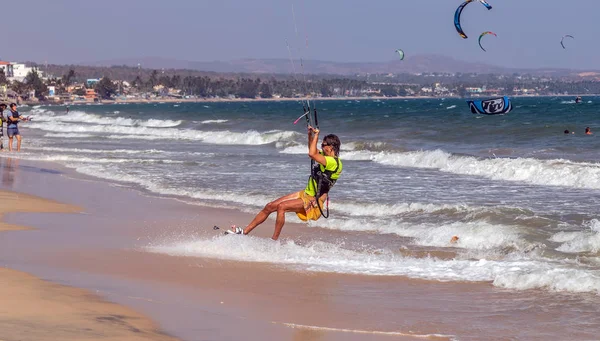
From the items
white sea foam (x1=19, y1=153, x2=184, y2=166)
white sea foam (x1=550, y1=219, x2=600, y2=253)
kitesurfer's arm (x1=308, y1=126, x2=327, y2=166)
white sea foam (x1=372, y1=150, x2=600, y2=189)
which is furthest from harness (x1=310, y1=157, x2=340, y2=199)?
white sea foam (x1=19, y1=153, x2=184, y2=166)

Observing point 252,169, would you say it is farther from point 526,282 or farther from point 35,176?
point 526,282

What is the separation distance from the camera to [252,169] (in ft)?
73.0

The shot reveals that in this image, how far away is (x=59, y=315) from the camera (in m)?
6.39

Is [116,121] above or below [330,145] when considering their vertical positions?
below

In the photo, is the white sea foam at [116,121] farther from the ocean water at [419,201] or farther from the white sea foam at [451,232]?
the white sea foam at [451,232]

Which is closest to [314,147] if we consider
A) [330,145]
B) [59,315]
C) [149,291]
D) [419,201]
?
[330,145]

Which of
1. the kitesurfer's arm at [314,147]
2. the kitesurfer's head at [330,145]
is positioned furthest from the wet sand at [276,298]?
the kitesurfer's head at [330,145]

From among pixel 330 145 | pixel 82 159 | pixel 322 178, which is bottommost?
pixel 82 159

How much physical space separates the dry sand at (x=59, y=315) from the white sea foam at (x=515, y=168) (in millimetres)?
12804

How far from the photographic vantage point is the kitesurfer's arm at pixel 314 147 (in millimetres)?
9078

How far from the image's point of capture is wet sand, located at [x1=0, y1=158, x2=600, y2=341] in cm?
669

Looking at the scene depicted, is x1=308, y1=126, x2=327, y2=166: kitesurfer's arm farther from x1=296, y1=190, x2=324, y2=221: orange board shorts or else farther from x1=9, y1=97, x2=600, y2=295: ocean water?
x1=9, y1=97, x2=600, y2=295: ocean water

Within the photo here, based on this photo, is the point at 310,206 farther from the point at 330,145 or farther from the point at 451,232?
the point at 451,232

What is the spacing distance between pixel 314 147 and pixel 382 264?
1511 mm
